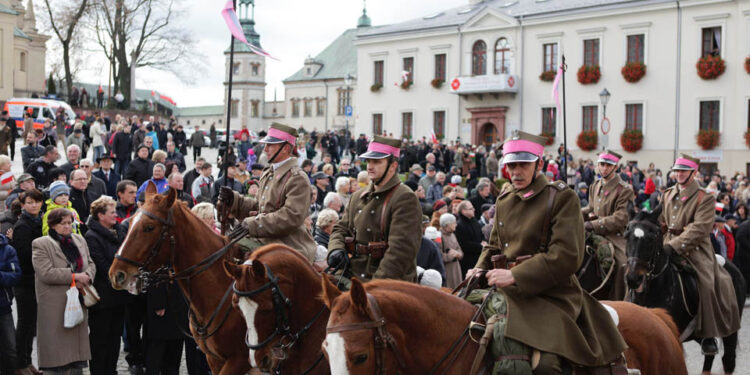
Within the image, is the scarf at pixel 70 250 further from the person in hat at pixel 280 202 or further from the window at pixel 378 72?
the window at pixel 378 72

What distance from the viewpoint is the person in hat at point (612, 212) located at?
9.77 metres

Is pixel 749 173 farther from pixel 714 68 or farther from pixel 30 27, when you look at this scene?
pixel 30 27

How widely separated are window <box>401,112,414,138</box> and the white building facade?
74 mm

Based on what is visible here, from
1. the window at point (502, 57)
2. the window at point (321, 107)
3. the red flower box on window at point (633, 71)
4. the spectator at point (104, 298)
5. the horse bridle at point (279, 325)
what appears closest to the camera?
the horse bridle at point (279, 325)

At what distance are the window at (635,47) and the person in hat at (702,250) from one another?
36.8 m

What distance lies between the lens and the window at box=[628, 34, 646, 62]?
145 ft

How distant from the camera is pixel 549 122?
47906 mm

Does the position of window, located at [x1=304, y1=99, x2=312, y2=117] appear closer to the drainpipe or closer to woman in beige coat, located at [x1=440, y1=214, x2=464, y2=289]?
the drainpipe

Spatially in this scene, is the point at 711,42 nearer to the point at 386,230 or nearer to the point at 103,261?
the point at 103,261

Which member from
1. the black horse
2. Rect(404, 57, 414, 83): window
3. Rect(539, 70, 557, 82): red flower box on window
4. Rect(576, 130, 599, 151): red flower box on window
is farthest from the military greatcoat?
Rect(404, 57, 414, 83): window

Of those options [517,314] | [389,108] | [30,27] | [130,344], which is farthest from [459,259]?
[30,27]

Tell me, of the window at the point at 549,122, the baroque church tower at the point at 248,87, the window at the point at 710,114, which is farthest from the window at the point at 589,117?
the baroque church tower at the point at 248,87

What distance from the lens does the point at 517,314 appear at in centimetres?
468

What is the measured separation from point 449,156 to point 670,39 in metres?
15.4
